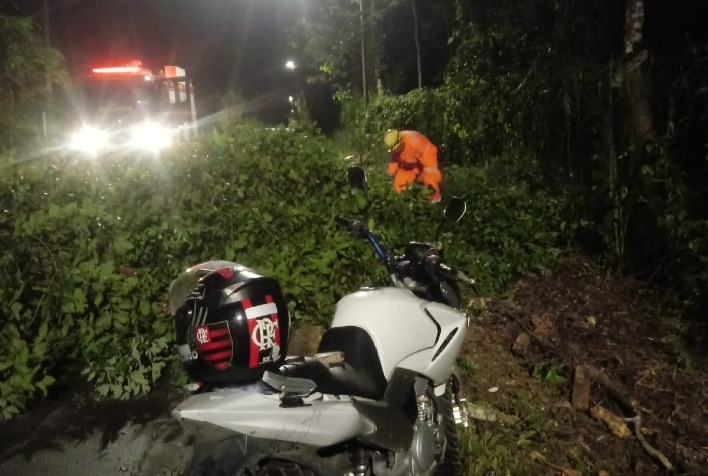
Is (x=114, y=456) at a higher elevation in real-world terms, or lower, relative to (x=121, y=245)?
lower

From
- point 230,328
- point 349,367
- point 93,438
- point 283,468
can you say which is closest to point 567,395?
point 349,367

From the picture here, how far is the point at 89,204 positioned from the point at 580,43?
526 centimetres

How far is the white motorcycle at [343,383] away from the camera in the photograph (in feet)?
6.65

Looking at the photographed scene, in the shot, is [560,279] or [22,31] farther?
[22,31]

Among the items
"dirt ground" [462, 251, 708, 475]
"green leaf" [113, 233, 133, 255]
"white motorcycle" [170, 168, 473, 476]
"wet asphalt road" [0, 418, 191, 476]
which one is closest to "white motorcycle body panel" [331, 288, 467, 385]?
"white motorcycle" [170, 168, 473, 476]

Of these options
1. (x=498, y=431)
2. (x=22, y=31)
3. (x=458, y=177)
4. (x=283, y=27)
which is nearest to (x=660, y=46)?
(x=458, y=177)

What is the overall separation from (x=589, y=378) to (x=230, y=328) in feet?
9.53

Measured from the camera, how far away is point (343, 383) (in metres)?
2.45

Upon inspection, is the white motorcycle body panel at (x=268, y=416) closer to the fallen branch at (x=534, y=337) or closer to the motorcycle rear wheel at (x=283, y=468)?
the motorcycle rear wheel at (x=283, y=468)

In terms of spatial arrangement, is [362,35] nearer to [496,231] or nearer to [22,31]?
[22,31]

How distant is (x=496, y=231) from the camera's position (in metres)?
5.66

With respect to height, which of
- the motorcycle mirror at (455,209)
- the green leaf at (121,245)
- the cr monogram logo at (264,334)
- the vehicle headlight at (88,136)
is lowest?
the cr monogram logo at (264,334)

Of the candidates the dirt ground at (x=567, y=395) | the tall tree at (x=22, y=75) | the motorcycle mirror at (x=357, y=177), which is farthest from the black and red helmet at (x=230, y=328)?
the tall tree at (x=22, y=75)

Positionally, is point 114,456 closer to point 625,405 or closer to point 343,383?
point 343,383
